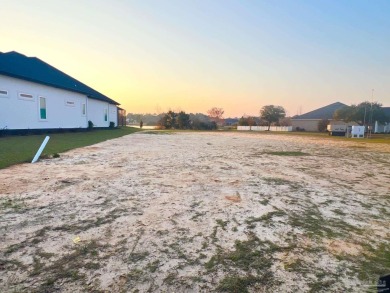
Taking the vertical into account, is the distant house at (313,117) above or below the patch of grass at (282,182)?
above

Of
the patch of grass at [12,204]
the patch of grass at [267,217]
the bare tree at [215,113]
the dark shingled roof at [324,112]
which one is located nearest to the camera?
the patch of grass at [267,217]

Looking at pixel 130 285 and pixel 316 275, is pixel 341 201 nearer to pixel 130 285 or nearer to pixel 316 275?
pixel 316 275

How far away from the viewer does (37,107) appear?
17422 millimetres

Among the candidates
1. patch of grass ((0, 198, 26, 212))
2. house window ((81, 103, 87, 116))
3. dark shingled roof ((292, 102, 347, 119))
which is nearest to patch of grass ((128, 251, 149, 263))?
patch of grass ((0, 198, 26, 212))

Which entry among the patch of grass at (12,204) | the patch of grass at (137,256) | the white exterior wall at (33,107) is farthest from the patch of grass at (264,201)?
the white exterior wall at (33,107)

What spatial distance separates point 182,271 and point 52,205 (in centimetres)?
271

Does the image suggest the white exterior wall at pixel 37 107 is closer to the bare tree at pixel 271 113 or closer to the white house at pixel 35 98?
the white house at pixel 35 98

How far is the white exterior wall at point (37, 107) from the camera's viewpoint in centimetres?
1493

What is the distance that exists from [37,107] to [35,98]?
0.65m

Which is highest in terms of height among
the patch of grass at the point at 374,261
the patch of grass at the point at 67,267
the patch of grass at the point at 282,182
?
the patch of grass at the point at 282,182

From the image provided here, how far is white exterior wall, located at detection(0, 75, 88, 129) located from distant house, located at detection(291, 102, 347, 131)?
5137 cm

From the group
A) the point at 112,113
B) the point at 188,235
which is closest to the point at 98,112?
the point at 112,113

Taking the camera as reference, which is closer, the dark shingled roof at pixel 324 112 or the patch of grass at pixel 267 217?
the patch of grass at pixel 267 217

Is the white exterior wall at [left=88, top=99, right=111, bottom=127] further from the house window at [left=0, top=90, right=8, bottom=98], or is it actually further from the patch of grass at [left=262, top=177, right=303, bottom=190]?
the patch of grass at [left=262, top=177, right=303, bottom=190]
